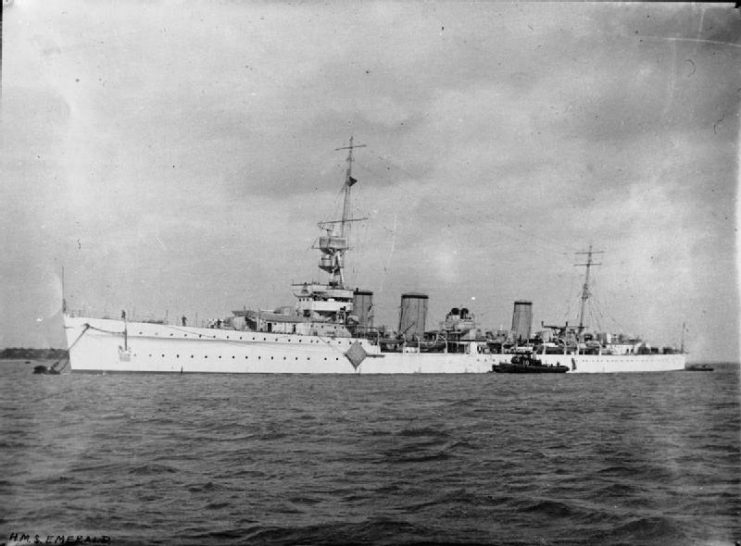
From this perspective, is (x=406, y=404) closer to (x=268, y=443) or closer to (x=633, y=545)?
(x=268, y=443)

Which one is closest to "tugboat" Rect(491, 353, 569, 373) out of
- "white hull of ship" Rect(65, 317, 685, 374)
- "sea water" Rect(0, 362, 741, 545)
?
"white hull of ship" Rect(65, 317, 685, 374)

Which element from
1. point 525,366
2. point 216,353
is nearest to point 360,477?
point 216,353

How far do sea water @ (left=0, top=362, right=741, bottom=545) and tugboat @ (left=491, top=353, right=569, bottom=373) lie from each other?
95.7 ft

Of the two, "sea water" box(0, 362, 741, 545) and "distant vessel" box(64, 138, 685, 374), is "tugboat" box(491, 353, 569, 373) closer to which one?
"distant vessel" box(64, 138, 685, 374)

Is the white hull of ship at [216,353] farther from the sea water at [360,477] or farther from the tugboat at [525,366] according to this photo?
the sea water at [360,477]

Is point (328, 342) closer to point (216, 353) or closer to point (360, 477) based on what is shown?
point (216, 353)

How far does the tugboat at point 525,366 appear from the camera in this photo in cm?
4294

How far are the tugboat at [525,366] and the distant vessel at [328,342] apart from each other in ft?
2.28

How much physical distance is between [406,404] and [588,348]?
126 ft

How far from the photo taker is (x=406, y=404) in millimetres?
17125

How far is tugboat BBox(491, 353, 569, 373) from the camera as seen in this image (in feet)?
141

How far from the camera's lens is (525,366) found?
4322 centimetres

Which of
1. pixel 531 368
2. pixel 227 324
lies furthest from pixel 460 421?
pixel 531 368

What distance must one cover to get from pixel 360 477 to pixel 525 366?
37.5 m
